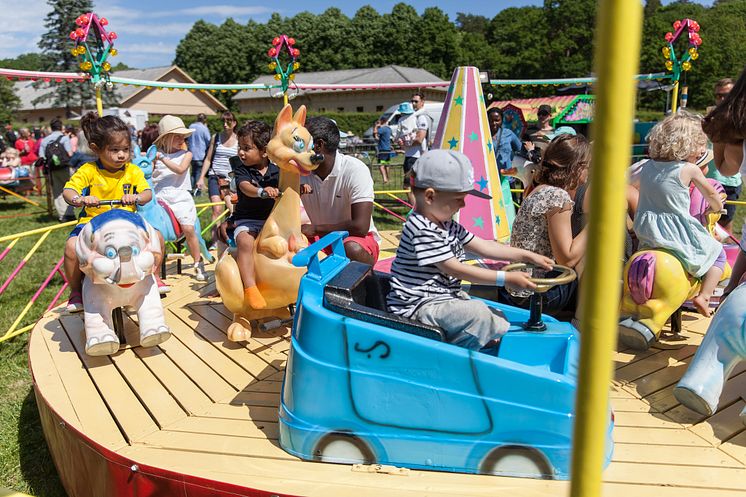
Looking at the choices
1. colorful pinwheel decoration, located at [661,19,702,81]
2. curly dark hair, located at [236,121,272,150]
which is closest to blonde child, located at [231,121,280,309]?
curly dark hair, located at [236,121,272,150]


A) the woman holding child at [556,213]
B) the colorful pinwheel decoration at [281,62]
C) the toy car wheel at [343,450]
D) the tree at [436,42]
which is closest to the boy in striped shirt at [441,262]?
the toy car wheel at [343,450]

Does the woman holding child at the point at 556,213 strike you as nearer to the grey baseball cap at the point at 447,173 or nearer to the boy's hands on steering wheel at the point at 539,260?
the boy's hands on steering wheel at the point at 539,260

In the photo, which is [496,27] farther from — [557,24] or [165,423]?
[165,423]

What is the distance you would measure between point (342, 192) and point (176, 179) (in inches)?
91.3

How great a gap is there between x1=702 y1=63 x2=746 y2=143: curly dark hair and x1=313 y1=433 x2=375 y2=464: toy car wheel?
209cm

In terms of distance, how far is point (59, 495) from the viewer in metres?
3.04

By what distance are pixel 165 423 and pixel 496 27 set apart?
6503cm

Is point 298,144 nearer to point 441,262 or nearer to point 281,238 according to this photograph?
point 281,238

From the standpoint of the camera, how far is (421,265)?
2406mm

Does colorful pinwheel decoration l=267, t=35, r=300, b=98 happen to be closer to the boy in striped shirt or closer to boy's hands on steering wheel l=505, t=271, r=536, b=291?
the boy in striped shirt

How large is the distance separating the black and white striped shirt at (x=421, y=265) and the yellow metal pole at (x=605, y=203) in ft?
5.30

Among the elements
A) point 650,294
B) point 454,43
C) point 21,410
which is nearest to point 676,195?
point 650,294

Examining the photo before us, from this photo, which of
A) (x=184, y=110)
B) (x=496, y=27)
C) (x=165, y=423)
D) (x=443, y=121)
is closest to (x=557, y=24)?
(x=496, y=27)

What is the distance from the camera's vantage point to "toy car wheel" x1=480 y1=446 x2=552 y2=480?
222cm
